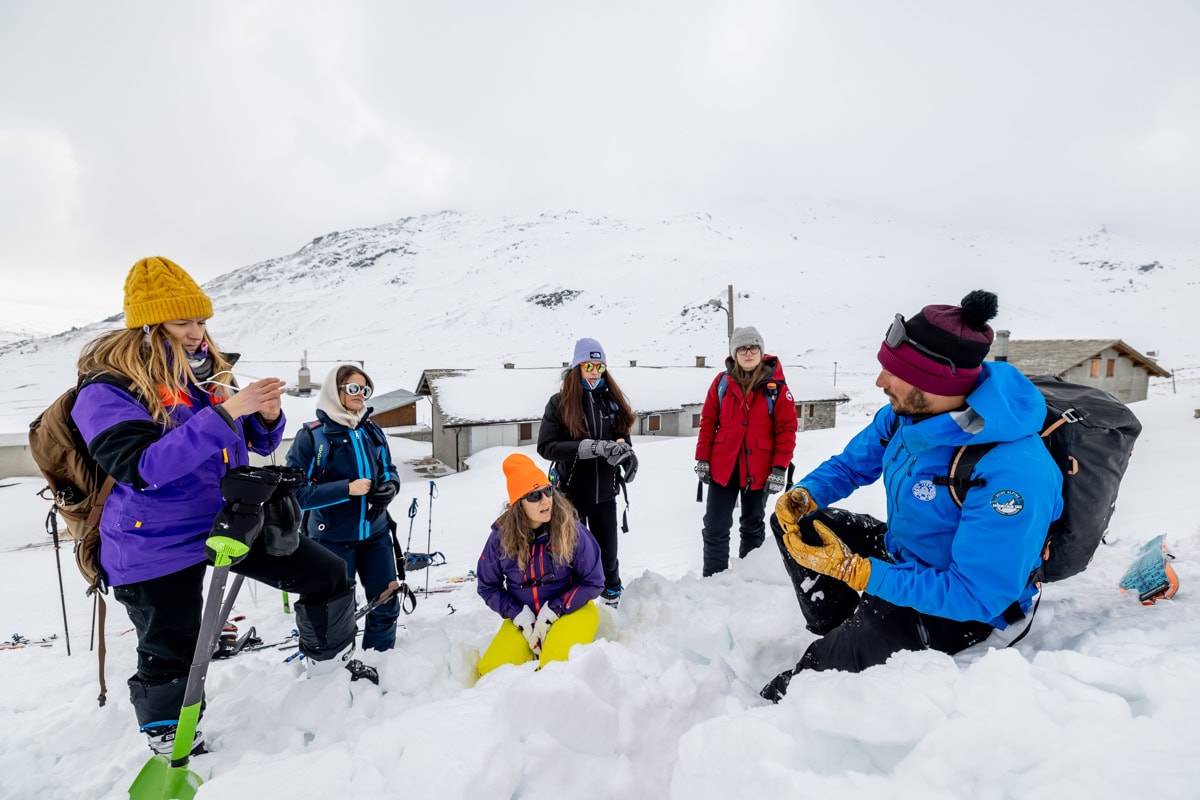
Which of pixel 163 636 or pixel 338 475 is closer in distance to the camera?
pixel 163 636

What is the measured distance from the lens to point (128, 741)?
9.46ft

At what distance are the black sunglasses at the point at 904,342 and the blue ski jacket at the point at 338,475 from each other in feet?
10.9

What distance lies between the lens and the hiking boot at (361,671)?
9.71 ft

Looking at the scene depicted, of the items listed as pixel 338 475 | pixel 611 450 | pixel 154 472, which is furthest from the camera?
pixel 611 450

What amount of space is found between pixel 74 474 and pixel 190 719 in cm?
119

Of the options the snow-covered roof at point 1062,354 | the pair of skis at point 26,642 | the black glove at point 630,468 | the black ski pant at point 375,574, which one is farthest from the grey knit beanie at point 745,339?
the snow-covered roof at point 1062,354

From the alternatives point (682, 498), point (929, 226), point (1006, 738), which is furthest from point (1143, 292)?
point (1006, 738)

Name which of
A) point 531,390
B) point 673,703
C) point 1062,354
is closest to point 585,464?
point 673,703

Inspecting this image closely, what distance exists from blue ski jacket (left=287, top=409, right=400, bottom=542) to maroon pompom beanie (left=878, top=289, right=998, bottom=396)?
11.1 feet

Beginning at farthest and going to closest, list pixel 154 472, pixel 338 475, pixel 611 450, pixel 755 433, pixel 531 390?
pixel 531 390 → pixel 755 433 → pixel 611 450 → pixel 338 475 → pixel 154 472

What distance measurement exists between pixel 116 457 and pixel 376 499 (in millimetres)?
1713

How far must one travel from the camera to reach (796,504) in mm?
3008

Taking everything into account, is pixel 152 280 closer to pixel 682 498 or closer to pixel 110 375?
pixel 110 375

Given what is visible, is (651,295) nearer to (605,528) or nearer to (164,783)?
(605,528)
